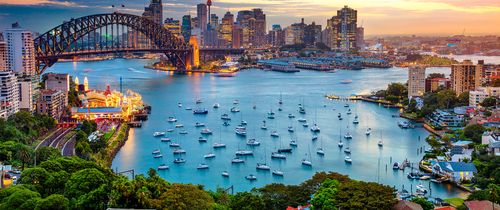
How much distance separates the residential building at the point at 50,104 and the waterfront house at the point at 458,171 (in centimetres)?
887

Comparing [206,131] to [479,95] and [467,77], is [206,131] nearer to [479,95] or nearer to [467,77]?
[479,95]

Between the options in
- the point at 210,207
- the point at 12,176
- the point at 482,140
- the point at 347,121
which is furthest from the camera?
the point at 347,121

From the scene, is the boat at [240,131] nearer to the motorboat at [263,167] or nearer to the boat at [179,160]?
the boat at [179,160]

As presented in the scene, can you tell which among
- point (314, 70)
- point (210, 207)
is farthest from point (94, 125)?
point (314, 70)

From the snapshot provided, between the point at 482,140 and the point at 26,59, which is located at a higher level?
the point at 26,59

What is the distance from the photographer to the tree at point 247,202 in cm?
630

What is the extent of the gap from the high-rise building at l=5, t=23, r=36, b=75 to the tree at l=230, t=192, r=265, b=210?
1479cm

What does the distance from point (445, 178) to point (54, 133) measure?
7.67 m

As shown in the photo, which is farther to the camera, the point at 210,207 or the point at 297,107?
the point at 297,107

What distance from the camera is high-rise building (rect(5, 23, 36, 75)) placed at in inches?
768

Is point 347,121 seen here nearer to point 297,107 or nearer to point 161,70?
point 297,107

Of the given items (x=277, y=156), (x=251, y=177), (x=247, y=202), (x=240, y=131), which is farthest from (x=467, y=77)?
(x=247, y=202)

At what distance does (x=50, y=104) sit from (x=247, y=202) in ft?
30.7

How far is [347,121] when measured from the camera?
15.5m
